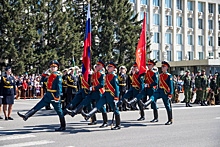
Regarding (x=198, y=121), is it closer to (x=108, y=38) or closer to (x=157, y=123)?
(x=157, y=123)

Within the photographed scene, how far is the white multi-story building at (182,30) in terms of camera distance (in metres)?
51.4

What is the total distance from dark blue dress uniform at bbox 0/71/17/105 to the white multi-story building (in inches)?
1485

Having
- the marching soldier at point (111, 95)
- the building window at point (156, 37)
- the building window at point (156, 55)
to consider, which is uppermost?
the building window at point (156, 37)

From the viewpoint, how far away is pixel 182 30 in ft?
187

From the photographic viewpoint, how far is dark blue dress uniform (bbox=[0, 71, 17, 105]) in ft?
39.9

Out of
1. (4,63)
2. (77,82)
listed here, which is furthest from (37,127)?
(4,63)

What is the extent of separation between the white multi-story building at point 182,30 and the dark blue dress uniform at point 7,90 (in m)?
37.7

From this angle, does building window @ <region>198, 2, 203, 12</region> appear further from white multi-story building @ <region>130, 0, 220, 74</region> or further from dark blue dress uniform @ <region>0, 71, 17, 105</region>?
dark blue dress uniform @ <region>0, 71, 17, 105</region>

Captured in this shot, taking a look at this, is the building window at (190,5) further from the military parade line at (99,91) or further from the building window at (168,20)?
the military parade line at (99,91)

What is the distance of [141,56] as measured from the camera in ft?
39.5

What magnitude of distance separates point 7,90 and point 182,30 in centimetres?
4839

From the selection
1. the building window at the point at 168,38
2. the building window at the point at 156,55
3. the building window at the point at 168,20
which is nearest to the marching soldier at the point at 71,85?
the building window at the point at 156,55

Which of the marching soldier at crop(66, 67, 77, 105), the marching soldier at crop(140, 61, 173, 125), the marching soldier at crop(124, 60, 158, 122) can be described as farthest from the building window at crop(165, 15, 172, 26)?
the marching soldier at crop(140, 61, 173, 125)

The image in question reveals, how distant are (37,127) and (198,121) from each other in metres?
5.52
